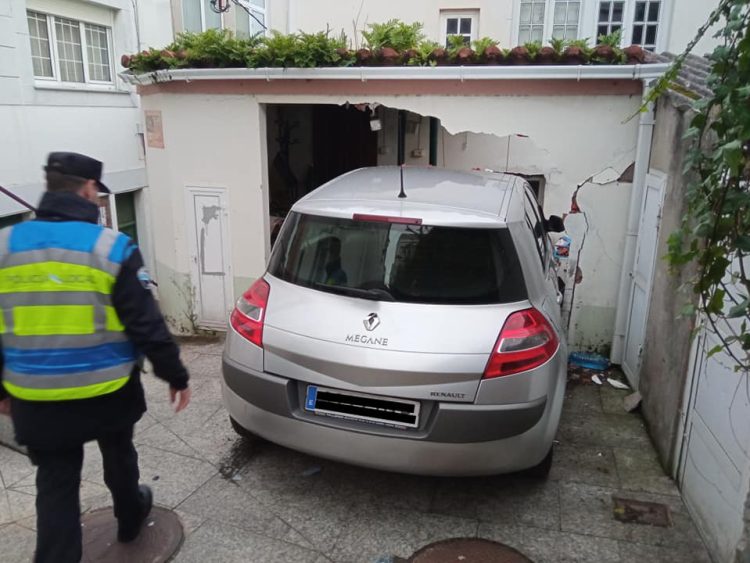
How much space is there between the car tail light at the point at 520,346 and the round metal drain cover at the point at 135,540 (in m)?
1.94

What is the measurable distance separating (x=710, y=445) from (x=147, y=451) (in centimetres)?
361

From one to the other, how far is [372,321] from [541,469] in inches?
60.3

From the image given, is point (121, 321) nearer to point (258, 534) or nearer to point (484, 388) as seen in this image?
point (258, 534)

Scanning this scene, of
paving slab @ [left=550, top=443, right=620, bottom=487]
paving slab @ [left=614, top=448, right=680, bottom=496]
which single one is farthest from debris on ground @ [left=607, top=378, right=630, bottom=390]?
paving slab @ [left=550, top=443, right=620, bottom=487]

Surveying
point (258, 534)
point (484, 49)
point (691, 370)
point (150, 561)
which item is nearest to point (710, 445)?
point (691, 370)

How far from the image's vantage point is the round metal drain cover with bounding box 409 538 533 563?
123 inches

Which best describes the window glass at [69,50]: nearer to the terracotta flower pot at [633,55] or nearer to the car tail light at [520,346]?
the terracotta flower pot at [633,55]

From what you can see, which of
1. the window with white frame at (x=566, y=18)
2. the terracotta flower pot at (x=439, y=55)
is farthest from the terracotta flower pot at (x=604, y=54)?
the window with white frame at (x=566, y=18)

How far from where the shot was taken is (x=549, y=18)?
10.5 m

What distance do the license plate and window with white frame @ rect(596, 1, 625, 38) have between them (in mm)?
9537

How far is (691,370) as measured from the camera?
3.75 metres

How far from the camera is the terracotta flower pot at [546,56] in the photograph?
18.5 ft

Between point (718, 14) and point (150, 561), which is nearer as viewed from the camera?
point (718, 14)

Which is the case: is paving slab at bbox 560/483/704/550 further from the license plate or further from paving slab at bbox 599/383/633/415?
paving slab at bbox 599/383/633/415
